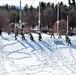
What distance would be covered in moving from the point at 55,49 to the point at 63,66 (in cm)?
689

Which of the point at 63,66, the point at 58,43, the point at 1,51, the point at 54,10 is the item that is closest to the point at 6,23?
the point at 54,10

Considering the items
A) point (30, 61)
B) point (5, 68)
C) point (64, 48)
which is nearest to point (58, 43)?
point (64, 48)

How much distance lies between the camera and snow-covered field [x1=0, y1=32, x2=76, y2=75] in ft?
59.4

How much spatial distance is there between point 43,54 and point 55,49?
2.75 meters

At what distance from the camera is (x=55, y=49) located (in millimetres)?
26391

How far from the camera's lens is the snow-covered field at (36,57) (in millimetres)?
18094

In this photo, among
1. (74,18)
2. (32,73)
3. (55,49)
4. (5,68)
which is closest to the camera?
(32,73)

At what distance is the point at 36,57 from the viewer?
22500mm

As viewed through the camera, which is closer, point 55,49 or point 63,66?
point 63,66

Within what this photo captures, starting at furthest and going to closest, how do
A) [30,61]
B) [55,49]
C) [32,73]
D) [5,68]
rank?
[55,49]
[30,61]
[5,68]
[32,73]

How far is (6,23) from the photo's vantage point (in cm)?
6475

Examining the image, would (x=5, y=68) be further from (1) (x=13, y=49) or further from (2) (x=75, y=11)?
(2) (x=75, y=11)

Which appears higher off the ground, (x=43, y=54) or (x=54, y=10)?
(x=54, y=10)

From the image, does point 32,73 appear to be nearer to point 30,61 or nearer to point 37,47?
point 30,61
